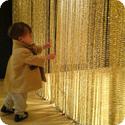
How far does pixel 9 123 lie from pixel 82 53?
0.51m

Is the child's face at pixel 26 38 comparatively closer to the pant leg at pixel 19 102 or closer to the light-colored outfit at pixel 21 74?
the light-colored outfit at pixel 21 74

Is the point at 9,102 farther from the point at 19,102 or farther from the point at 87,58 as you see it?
the point at 87,58

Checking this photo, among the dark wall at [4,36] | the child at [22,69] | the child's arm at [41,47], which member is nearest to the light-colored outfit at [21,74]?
the child at [22,69]

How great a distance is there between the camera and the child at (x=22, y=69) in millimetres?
1662

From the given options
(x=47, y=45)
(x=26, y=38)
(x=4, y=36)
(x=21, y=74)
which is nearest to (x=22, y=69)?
(x=21, y=74)

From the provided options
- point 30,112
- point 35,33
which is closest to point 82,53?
point 30,112

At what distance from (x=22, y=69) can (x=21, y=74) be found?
26 millimetres

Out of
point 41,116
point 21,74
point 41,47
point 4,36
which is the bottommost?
point 41,116

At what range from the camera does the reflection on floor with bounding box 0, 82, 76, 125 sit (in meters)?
1.70

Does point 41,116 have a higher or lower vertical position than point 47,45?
lower

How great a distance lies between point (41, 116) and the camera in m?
1.79

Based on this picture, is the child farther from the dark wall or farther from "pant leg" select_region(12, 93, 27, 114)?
the dark wall

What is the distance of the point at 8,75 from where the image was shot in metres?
1.75

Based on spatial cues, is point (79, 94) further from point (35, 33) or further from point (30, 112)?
point (35, 33)
